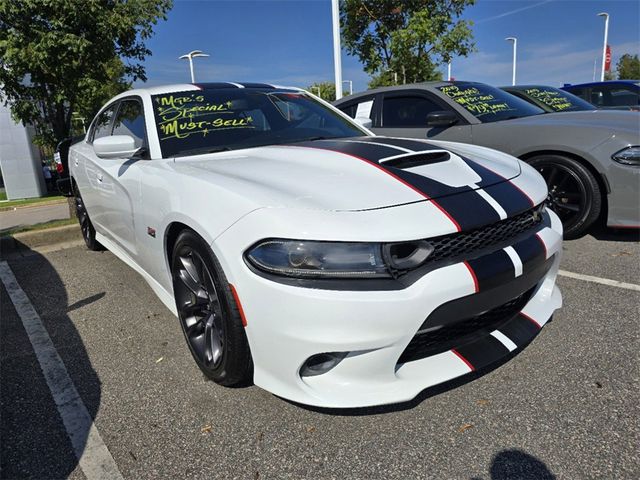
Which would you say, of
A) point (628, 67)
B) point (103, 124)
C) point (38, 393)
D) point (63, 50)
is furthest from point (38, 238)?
point (628, 67)

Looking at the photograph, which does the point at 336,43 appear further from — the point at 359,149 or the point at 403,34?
the point at 359,149

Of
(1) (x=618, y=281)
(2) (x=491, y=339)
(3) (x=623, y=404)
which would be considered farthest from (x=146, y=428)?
(1) (x=618, y=281)

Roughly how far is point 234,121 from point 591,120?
10.5 ft

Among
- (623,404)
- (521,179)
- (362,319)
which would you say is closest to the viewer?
(362,319)

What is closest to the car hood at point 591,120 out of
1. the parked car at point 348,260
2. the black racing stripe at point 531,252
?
the parked car at point 348,260

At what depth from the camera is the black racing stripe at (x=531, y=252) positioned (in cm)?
192

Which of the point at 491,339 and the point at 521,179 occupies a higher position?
the point at 521,179

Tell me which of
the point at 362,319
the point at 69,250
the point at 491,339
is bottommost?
the point at 69,250

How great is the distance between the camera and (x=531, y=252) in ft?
6.46

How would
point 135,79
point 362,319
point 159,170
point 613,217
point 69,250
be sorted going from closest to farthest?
point 362,319
point 159,170
point 613,217
point 69,250
point 135,79

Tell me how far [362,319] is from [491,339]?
0.67m

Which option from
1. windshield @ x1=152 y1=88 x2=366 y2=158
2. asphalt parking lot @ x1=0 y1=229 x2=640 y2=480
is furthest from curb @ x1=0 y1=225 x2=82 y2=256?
windshield @ x1=152 y1=88 x2=366 y2=158

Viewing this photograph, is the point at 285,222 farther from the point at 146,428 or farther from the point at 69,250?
the point at 69,250

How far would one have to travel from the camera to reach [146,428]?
1984mm
